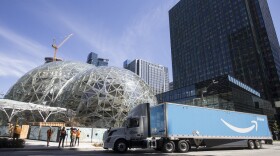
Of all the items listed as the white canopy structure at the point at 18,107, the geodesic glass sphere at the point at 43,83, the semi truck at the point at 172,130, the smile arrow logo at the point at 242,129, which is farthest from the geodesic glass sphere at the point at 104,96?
the smile arrow logo at the point at 242,129

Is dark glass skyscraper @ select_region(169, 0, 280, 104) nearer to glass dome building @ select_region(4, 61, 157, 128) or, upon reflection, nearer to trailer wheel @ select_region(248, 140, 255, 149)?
glass dome building @ select_region(4, 61, 157, 128)

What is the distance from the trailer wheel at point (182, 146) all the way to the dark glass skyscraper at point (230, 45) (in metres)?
101

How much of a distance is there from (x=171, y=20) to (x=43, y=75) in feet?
443

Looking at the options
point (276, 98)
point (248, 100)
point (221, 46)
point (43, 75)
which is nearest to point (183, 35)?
point (221, 46)

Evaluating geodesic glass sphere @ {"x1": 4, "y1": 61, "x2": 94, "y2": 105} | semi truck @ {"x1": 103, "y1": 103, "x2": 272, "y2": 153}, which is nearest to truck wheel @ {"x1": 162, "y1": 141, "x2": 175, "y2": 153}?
semi truck @ {"x1": 103, "y1": 103, "x2": 272, "y2": 153}

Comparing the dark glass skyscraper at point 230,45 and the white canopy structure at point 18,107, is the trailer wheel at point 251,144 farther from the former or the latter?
the dark glass skyscraper at point 230,45

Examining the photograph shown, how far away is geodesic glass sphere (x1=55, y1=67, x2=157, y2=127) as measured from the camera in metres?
35.2

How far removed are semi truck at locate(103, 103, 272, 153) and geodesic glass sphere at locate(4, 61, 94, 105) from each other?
3165 cm

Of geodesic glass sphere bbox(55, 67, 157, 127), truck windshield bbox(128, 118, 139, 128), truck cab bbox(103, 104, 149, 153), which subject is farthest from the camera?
geodesic glass sphere bbox(55, 67, 157, 127)

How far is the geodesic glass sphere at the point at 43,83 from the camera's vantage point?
45.7 meters

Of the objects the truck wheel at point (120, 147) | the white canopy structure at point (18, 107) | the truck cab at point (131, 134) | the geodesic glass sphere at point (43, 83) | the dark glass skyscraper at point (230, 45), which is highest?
the dark glass skyscraper at point (230, 45)

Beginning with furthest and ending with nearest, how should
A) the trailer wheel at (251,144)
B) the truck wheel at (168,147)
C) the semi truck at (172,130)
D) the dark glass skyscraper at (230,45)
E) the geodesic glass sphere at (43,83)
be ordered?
1. the dark glass skyscraper at (230,45)
2. the geodesic glass sphere at (43,83)
3. the trailer wheel at (251,144)
4. the semi truck at (172,130)
5. the truck wheel at (168,147)

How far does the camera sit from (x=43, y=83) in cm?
4725

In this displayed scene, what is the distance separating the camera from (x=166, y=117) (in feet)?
54.5
